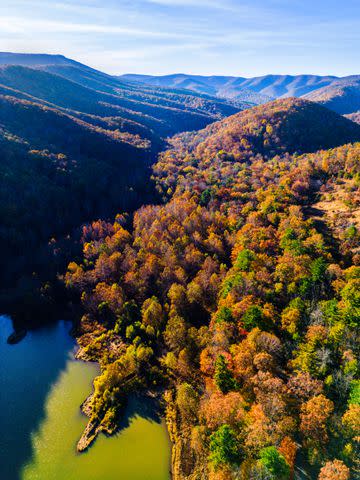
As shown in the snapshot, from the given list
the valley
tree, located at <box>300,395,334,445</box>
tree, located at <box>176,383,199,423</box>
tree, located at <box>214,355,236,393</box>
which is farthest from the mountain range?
tree, located at <box>300,395,334,445</box>

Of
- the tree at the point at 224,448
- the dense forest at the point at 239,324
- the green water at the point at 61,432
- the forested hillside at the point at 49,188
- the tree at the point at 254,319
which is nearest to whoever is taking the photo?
the tree at the point at 224,448

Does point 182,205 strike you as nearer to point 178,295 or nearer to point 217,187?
point 217,187

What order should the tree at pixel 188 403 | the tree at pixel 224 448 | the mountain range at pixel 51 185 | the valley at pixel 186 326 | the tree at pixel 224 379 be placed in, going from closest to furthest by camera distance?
the tree at pixel 224 448 → the valley at pixel 186 326 → the tree at pixel 224 379 → the tree at pixel 188 403 → the mountain range at pixel 51 185

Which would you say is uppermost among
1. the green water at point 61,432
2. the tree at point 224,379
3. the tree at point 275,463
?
the tree at point 275,463

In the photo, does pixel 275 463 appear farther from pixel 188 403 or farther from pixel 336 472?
pixel 188 403

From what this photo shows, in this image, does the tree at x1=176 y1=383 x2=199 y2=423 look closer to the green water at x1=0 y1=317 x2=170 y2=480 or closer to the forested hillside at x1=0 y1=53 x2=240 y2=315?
the green water at x1=0 y1=317 x2=170 y2=480

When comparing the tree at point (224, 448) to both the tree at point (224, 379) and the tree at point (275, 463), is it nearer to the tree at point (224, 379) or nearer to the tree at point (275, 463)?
the tree at point (275, 463)

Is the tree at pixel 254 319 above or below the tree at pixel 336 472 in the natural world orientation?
above

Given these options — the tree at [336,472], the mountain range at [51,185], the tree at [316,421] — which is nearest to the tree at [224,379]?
the tree at [316,421]

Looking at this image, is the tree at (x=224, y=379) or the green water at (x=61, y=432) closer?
the green water at (x=61, y=432)
